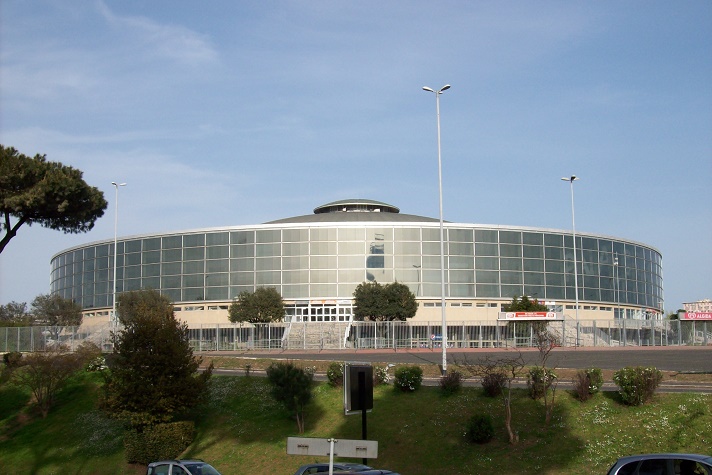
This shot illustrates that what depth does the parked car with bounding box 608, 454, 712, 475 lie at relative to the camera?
15297 mm

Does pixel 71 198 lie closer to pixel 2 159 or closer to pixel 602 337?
pixel 2 159

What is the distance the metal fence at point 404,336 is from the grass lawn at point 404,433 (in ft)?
78.2

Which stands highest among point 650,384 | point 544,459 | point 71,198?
point 71,198

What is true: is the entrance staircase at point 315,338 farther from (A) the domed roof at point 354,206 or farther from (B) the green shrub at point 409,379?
(A) the domed roof at point 354,206

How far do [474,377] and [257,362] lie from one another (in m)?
15.2

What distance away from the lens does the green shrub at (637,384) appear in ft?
87.8

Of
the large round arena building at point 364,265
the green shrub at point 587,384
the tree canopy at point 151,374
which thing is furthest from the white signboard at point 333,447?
the large round arena building at point 364,265

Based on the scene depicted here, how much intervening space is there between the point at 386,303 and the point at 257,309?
13066 mm

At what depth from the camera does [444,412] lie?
29.5m

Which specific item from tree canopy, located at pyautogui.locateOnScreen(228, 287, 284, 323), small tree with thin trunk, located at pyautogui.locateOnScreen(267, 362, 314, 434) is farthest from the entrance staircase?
small tree with thin trunk, located at pyautogui.locateOnScreen(267, 362, 314, 434)

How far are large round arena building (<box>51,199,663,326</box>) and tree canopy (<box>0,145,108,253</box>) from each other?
57.8 meters

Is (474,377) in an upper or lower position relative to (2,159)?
lower

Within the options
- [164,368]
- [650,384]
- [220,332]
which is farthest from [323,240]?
[650,384]

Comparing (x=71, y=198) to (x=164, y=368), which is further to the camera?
(x=71, y=198)
